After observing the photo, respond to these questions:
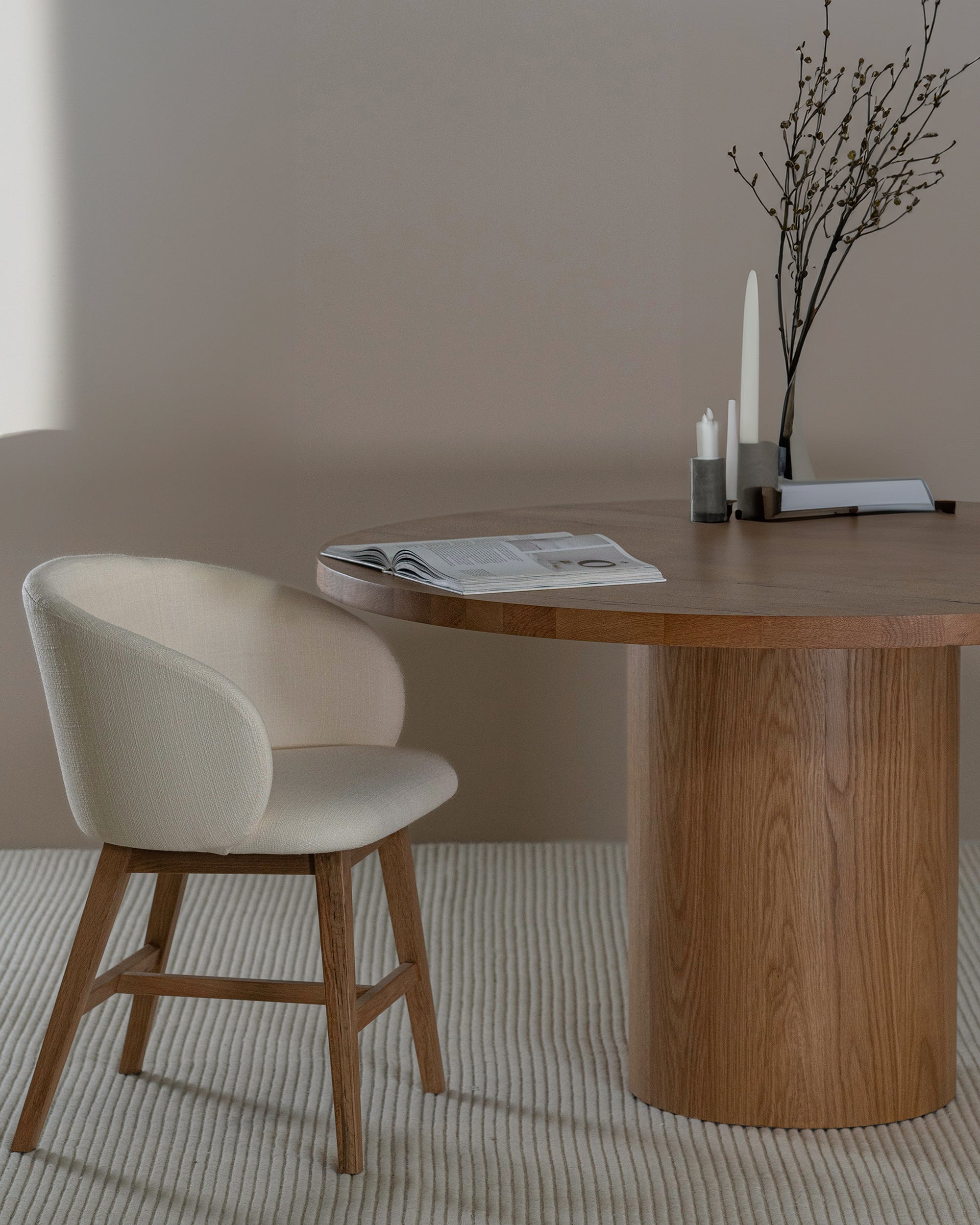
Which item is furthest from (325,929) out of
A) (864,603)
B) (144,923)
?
(144,923)

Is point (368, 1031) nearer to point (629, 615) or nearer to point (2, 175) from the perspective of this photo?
point (629, 615)

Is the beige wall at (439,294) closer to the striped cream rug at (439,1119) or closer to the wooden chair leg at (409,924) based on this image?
the striped cream rug at (439,1119)

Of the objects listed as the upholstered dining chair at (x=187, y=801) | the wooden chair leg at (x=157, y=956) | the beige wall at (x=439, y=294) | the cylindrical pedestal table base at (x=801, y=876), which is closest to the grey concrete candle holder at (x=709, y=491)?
the cylindrical pedestal table base at (x=801, y=876)

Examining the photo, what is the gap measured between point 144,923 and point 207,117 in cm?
161

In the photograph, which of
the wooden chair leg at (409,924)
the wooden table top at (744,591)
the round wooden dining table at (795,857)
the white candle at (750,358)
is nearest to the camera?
the wooden table top at (744,591)

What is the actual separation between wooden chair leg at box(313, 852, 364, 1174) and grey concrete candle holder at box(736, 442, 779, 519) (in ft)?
2.85

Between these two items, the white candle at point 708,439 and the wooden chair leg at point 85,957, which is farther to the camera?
the white candle at point 708,439

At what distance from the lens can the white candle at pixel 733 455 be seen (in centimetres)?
207

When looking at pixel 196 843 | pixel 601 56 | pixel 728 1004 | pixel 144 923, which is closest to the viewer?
pixel 196 843

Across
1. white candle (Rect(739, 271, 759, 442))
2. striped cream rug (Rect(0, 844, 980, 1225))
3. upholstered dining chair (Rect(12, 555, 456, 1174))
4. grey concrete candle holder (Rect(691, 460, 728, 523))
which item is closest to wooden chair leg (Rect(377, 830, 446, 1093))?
upholstered dining chair (Rect(12, 555, 456, 1174))

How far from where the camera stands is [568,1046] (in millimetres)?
1994

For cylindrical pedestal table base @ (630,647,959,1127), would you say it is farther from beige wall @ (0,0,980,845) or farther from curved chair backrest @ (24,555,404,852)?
beige wall @ (0,0,980,845)

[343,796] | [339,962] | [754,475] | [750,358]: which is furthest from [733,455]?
[339,962]

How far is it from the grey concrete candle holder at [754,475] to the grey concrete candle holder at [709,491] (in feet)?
0.15
